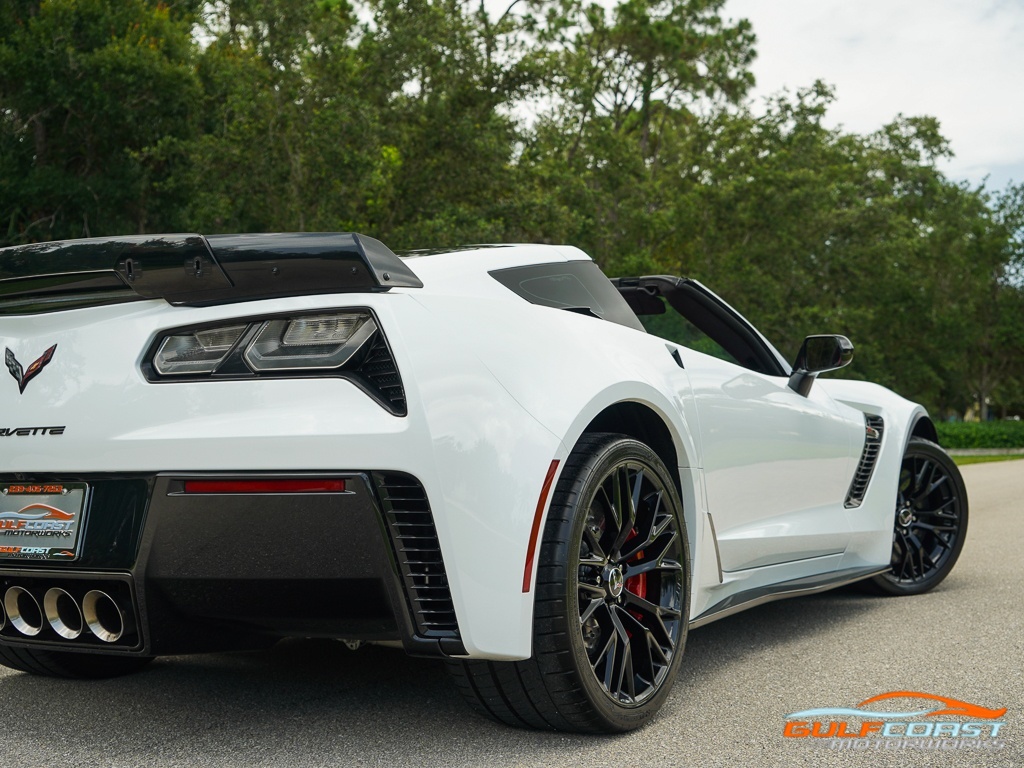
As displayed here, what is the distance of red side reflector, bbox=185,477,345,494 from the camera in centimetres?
255

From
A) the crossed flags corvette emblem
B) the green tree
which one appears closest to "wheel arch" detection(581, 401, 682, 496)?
the crossed flags corvette emblem

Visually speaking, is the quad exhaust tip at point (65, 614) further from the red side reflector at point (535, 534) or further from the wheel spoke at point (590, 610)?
the wheel spoke at point (590, 610)

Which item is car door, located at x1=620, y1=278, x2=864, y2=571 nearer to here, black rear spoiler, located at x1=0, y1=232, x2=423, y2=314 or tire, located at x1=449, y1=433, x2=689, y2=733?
tire, located at x1=449, y1=433, x2=689, y2=733

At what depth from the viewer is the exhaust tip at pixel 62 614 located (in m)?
2.82

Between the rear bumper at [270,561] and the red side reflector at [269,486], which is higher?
the red side reflector at [269,486]

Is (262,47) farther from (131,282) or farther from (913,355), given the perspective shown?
(913,355)

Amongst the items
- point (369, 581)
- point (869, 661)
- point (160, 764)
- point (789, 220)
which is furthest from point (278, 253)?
point (789, 220)

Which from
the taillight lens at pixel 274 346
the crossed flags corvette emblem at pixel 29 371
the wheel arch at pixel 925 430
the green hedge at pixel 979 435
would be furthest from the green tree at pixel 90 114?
the green hedge at pixel 979 435

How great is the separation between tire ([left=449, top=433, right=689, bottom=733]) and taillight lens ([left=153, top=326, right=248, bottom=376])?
0.91 metres

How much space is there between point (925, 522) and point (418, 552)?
3.76 metres

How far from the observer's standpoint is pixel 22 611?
9.45ft

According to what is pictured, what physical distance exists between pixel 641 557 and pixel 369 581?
3.21 feet

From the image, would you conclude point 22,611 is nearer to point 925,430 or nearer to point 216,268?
point 216,268

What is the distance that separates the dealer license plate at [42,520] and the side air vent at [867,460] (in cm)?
325
